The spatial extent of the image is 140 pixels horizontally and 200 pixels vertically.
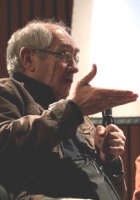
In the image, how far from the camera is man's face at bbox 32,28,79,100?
5.48ft

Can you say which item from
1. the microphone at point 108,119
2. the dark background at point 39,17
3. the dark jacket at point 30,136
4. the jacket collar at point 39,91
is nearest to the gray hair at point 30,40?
the jacket collar at point 39,91

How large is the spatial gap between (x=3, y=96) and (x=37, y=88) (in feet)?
0.75

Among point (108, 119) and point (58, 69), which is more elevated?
point (58, 69)

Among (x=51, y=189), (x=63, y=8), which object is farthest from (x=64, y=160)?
(x=63, y=8)

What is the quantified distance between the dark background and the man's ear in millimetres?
1051

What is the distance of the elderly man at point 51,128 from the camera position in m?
1.27

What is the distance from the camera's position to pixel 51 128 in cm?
126

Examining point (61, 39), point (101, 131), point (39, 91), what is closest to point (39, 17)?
point (61, 39)

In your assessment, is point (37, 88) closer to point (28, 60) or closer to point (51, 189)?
point (28, 60)

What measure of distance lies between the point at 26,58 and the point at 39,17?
3.99 ft

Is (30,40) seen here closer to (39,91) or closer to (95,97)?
(39,91)

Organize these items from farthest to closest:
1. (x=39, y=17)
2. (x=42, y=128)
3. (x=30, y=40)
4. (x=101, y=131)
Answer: (x=39, y=17)
(x=30, y=40)
(x=101, y=131)
(x=42, y=128)

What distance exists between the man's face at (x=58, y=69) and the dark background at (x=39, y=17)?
1.00 meters

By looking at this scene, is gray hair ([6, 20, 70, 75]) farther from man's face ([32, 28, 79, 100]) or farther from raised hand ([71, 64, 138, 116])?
raised hand ([71, 64, 138, 116])
